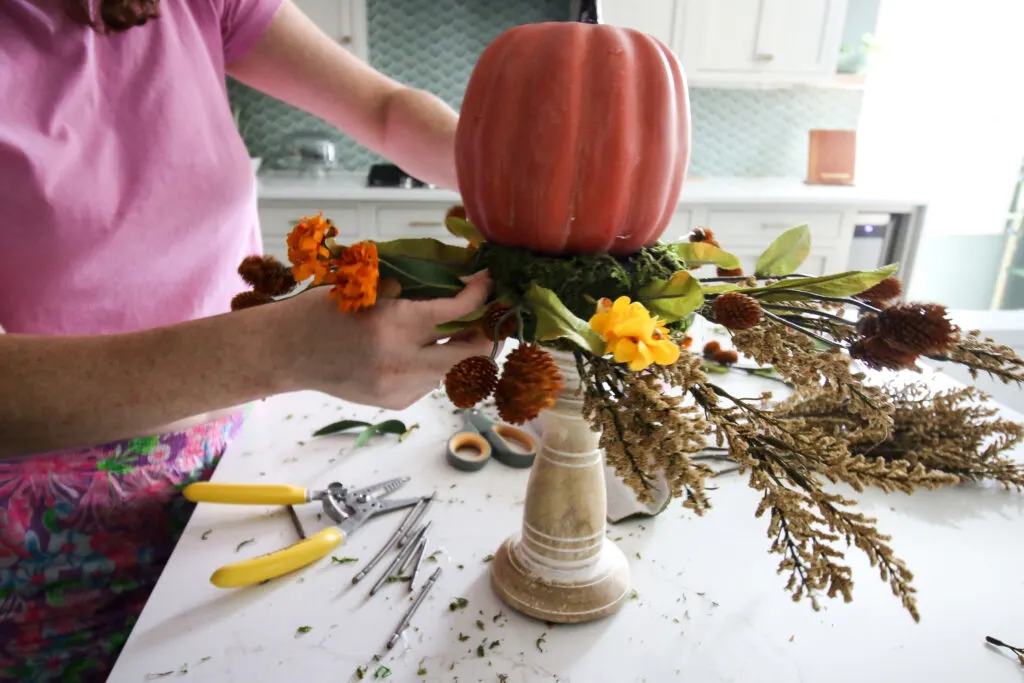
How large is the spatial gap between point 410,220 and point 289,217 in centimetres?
42

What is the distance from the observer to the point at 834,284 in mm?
432

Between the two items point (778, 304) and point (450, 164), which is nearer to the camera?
point (778, 304)

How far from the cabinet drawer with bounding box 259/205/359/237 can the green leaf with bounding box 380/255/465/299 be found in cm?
187

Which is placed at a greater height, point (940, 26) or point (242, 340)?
point (940, 26)

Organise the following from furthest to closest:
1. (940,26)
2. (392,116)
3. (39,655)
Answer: (940,26), (392,116), (39,655)

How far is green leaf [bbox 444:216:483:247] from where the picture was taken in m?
0.53

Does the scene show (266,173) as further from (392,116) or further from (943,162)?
(943,162)

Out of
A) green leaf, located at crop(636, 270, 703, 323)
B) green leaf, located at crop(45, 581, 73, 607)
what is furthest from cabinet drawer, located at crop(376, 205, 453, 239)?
green leaf, located at crop(636, 270, 703, 323)

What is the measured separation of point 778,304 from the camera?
0.46 metres

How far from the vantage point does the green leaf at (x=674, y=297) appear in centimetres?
39

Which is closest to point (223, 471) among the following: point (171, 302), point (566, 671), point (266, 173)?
point (171, 302)

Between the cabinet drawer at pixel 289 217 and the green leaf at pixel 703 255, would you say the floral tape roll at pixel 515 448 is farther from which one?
the cabinet drawer at pixel 289 217

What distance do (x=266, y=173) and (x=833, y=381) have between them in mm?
2627

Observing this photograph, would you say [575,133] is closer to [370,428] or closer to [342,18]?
[370,428]
